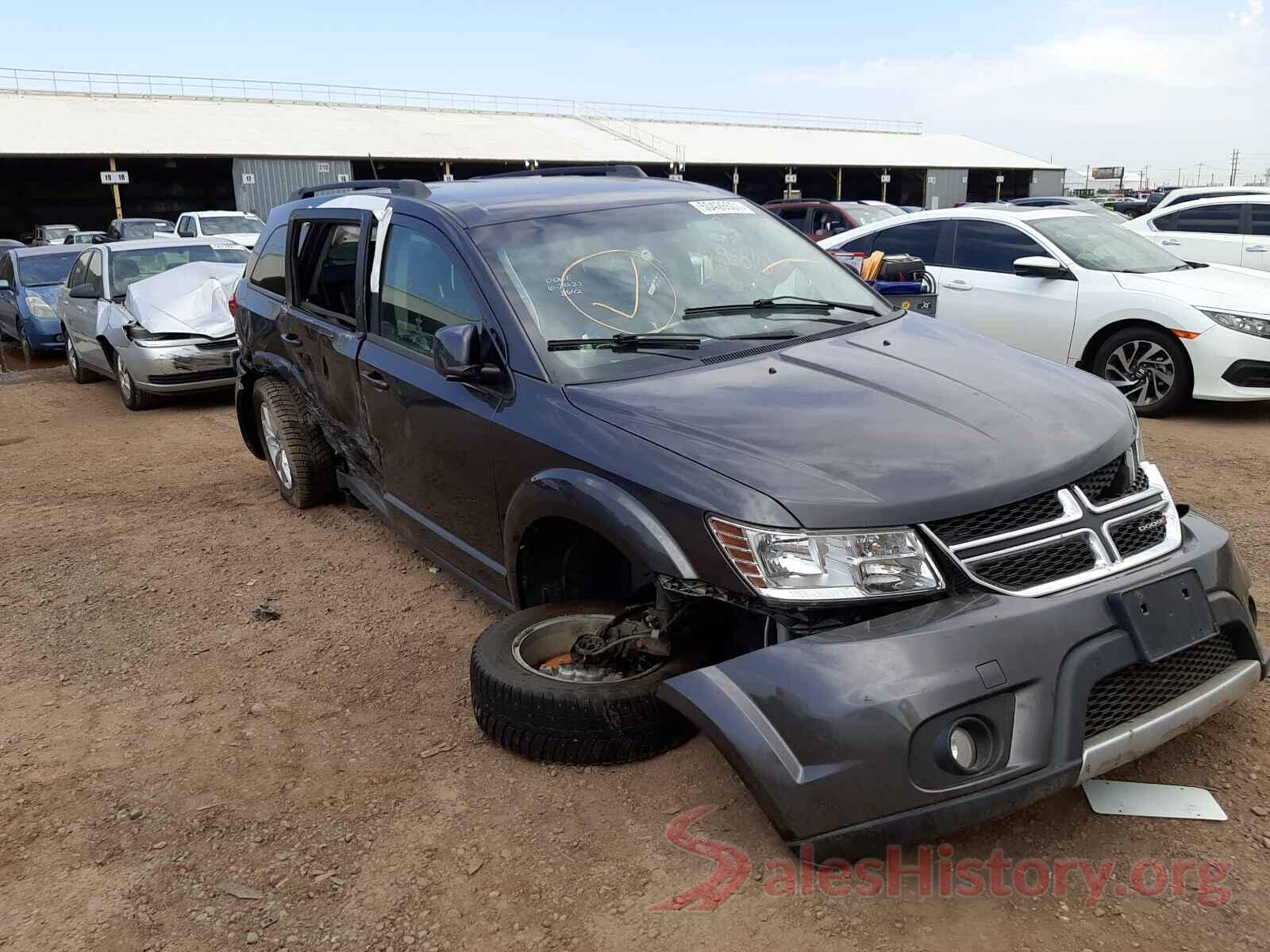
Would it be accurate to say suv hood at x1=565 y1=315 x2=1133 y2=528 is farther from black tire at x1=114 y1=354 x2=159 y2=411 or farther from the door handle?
black tire at x1=114 y1=354 x2=159 y2=411

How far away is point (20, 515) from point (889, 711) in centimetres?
596

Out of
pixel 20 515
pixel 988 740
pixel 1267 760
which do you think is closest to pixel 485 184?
pixel 988 740

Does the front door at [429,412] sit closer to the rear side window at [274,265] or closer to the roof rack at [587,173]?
the roof rack at [587,173]

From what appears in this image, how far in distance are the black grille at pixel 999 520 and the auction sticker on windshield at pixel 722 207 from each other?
6.74 ft

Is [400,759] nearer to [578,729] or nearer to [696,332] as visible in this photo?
[578,729]

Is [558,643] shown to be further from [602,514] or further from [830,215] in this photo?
[830,215]

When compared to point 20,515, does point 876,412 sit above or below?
above

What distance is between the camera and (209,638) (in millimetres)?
4320

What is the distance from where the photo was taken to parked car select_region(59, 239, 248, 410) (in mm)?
9305

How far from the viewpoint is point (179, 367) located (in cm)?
926

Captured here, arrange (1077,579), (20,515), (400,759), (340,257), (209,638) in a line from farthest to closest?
1. (20,515)
2. (340,257)
3. (209,638)
4. (400,759)
5. (1077,579)

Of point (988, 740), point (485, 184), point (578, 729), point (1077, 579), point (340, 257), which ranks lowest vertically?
point (578, 729)

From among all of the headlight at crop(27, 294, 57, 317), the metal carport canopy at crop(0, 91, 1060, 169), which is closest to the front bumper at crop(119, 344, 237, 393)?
the headlight at crop(27, 294, 57, 317)

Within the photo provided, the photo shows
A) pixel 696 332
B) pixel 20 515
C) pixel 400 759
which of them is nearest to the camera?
pixel 400 759
